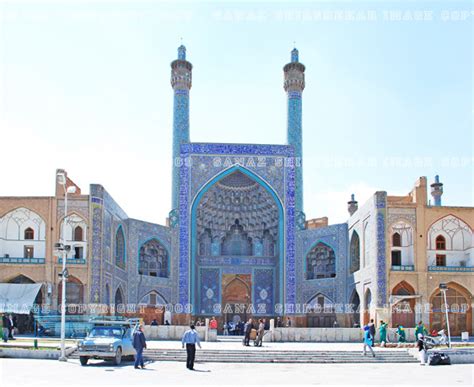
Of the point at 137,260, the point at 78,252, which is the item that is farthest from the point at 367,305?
the point at 78,252

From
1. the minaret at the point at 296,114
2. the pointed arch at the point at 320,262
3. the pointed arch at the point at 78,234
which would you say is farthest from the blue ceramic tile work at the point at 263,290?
the pointed arch at the point at 78,234

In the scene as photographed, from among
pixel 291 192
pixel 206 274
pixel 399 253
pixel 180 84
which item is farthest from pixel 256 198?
pixel 399 253

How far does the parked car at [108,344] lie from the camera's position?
14773 millimetres

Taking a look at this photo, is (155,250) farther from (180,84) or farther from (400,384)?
(400,384)

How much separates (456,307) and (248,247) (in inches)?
478

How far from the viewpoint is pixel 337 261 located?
32375 millimetres

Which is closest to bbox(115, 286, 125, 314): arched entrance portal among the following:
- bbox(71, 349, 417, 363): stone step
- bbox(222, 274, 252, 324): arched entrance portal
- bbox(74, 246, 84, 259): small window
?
bbox(74, 246, 84, 259): small window

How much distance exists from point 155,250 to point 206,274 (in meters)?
3.29

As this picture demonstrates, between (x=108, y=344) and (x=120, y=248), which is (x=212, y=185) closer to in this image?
(x=120, y=248)

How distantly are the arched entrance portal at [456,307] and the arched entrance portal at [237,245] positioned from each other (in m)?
8.79

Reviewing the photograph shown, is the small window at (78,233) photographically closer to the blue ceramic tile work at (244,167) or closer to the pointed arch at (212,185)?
the blue ceramic tile work at (244,167)

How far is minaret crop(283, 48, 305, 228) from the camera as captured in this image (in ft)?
113

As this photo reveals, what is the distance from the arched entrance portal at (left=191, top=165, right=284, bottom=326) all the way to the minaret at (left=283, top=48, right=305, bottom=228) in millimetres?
1145

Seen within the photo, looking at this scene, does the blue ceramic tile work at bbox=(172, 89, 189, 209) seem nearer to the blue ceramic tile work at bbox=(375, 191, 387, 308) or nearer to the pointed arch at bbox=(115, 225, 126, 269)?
the pointed arch at bbox=(115, 225, 126, 269)
